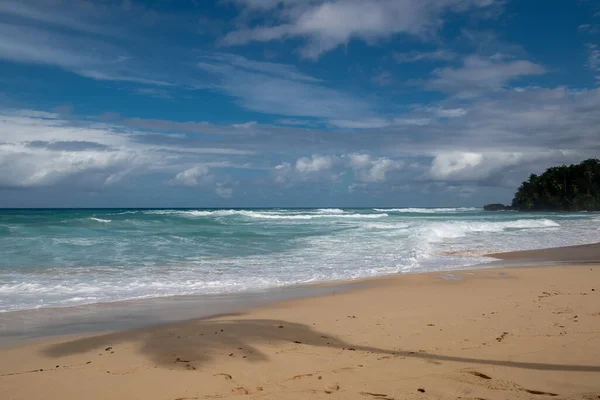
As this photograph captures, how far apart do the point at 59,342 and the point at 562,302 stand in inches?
305

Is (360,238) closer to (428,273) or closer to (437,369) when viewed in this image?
(428,273)

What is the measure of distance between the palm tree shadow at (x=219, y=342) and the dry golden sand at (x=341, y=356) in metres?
0.01

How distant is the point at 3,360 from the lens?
16.6 feet

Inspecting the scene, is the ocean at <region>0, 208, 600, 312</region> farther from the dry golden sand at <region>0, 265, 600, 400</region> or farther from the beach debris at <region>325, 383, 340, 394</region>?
the beach debris at <region>325, 383, 340, 394</region>

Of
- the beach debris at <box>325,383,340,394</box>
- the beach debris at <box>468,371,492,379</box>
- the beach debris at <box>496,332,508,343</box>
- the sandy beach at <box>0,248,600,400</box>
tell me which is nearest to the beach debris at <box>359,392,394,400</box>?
the sandy beach at <box>0,248,600,400</box>

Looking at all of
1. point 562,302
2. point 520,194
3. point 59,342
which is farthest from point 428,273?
point 520,194

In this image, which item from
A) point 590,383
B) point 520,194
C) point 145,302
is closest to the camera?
point 590,383

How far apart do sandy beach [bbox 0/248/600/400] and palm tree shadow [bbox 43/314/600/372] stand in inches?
0.6

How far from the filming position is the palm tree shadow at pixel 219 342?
468 centimetres

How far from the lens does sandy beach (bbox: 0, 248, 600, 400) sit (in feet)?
12.8

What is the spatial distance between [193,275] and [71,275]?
3176mm

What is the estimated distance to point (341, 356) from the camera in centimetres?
482

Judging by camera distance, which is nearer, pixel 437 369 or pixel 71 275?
pixel 437 369

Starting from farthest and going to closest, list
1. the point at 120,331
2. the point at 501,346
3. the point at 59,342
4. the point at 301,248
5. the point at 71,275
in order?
the point at 301,248 < the point at 71,275 < the point at 120,331 < the point at 59,342 < the point at 501,346
